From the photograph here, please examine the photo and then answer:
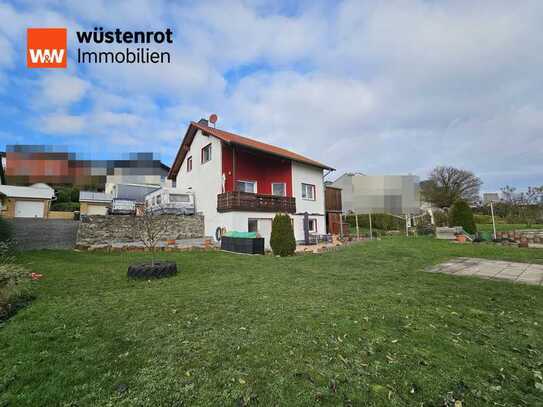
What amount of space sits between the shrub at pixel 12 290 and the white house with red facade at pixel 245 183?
28.0 ft

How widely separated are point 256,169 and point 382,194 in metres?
16.7

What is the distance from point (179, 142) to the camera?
1841 centimetres

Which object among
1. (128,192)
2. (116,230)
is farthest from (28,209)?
(116,230)

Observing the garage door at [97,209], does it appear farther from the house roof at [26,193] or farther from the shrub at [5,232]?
the shrub at [5,232]

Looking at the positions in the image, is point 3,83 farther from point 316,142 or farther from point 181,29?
point 316,142

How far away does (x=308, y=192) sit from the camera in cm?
1742

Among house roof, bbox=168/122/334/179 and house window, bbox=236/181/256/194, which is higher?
house roof, bbox=168/122/334/179

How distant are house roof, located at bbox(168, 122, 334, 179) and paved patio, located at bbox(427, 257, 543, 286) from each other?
1067cm

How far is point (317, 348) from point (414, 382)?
899 millimetres

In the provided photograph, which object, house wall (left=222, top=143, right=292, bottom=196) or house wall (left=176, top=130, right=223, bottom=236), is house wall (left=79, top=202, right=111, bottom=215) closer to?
house wall (left=176, top=130, right=223, bottom=236)

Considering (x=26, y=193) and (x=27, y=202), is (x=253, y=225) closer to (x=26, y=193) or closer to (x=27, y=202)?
(x=27, y=202)

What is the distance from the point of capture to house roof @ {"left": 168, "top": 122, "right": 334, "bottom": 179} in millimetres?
13968

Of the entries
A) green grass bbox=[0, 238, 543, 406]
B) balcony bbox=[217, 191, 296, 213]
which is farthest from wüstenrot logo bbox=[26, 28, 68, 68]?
green grass bbox=[0, 238, 543, 406]

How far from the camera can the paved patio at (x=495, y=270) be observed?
5206 millimetres
